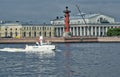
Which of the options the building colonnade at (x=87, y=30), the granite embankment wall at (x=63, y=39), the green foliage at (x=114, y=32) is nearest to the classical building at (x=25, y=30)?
the building colonnade at (x=87, y=30)

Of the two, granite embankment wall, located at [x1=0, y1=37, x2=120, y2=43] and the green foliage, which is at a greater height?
the green foliage

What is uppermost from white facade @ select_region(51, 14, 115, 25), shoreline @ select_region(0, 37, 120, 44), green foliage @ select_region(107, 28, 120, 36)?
white facade @ select_region(51, 14, 115, 25)

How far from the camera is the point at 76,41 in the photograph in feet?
394

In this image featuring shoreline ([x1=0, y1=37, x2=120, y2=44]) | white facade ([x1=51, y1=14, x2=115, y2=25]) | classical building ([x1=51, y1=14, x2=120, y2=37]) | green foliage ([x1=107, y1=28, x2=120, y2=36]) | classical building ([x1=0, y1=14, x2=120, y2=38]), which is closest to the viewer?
shoreline ([x1=0, y1=37, x2=120, y2=44])

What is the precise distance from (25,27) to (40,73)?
112 m

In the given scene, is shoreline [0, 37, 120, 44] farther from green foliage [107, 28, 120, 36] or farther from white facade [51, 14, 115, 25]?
white facade [51, 14, 115, 25]

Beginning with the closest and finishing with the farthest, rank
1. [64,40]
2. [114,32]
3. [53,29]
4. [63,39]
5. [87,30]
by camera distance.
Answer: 1. [64,40]
2. [63,39]
3. [114,32]
4. [87,30]
5. [53,29]

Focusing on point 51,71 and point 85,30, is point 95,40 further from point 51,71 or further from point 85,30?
point 51,71

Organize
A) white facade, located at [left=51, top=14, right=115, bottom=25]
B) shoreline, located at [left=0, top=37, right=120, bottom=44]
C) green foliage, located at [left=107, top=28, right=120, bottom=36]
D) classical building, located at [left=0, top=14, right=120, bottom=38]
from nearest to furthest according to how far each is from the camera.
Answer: shoreline, located at [left=0, top=37, right=120, bottom=44]
green foliage, located at [left=107, top=28, right=120, bottom=36]
classical building, located at [left=0, top=14, right=120, bottom=38]
white facade, located at [left=51, top=14, right=115, bottom=25]

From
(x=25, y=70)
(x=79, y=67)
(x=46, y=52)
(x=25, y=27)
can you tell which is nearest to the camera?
(x=25, y=70)

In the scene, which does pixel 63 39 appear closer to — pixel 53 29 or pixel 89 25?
pixel 53 29

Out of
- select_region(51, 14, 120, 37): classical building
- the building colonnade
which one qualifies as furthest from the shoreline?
the building colonnade

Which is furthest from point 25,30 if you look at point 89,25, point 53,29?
point 89,25

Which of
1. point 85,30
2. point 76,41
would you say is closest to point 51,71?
point 76,41
